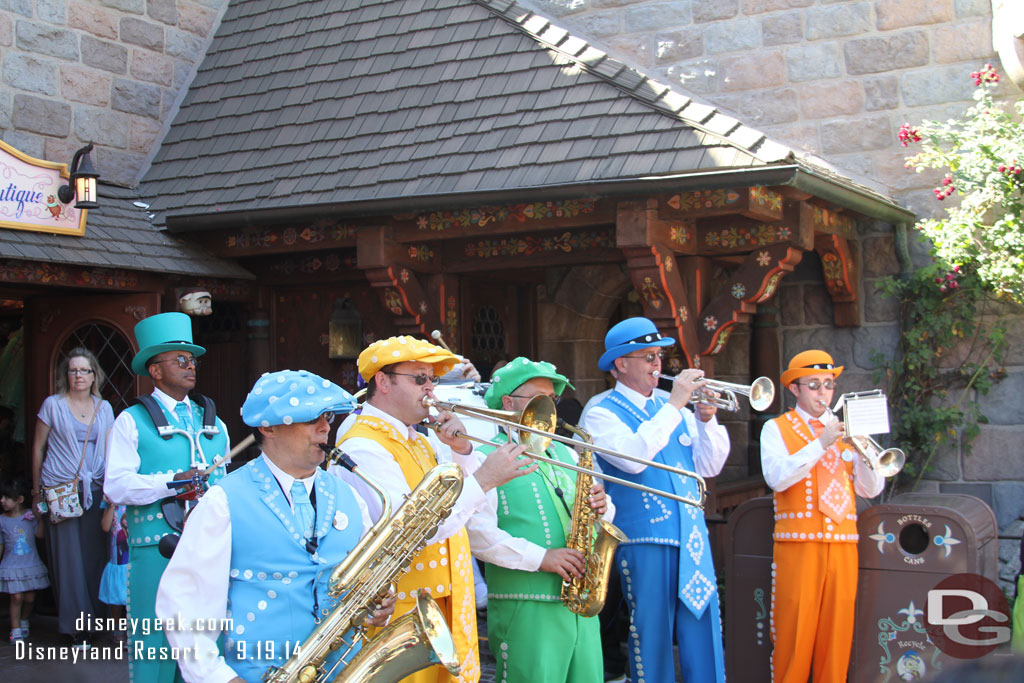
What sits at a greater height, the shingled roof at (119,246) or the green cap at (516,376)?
the shingled roof at (119,246)

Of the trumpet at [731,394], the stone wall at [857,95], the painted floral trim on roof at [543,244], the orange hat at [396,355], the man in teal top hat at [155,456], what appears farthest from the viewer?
the painted floral trim on roof at [543,244]

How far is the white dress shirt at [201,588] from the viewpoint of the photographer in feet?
8.64

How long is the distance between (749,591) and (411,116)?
3.74m

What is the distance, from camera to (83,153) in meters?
6.56

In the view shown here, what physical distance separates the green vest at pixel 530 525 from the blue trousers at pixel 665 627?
2.28 ft

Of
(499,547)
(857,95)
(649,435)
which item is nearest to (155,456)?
(499,547)

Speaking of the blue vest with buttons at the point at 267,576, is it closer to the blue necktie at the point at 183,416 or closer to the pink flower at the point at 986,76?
the blue necktie at the point at 183,416

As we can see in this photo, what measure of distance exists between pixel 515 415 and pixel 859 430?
5.75ft

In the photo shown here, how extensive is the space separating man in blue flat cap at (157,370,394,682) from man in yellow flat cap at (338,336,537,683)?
1.42 ft

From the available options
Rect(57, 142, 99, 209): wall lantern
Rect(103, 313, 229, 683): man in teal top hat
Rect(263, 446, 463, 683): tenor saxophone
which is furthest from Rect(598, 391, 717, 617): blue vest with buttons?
Rect(57, 142, 99, 209): wall lantern

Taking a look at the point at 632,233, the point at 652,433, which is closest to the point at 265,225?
the point at 632,233

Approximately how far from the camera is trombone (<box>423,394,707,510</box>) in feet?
12.2

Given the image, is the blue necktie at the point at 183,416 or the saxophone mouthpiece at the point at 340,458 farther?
the blue necktie at the point at 183,416

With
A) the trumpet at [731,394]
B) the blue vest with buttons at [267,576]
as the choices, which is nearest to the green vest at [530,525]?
the trumpet at [731,394]
